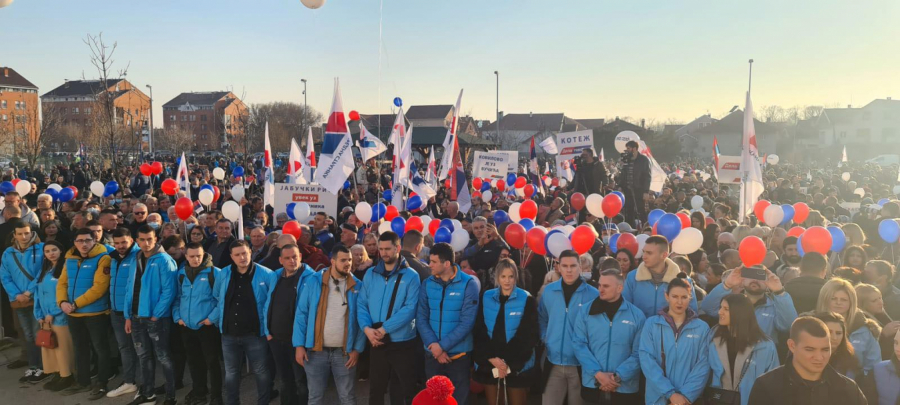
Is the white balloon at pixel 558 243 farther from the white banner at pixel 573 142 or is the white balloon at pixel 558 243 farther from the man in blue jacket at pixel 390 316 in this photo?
the white banner at pixel 573 142

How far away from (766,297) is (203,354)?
558cm

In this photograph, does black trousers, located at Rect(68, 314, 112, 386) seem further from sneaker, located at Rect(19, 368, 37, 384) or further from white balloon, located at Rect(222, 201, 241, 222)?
white balloon, located at Rect(222, 201, 241, 222)

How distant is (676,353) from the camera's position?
4.43 metres

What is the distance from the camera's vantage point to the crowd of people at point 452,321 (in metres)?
4.34

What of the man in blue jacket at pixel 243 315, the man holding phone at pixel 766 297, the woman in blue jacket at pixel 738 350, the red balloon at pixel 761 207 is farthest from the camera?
the red balloon at pixel 761 207

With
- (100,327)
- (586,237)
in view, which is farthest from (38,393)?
(586,237)

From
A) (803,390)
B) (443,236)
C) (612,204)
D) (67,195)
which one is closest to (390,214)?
(443,236)

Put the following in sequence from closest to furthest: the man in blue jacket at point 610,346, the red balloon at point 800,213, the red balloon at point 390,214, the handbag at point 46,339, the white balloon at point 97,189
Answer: the man in blue jacket at point 610,346 < the handbag at point 46,339 < the red balloon at point 800,213 < the red balloon at point 390,214 < the white balloon at point 97,189

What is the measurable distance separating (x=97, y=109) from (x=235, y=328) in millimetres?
18384

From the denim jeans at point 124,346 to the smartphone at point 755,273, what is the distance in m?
A: 6.44

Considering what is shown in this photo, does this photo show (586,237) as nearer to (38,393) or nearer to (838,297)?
(838,297)

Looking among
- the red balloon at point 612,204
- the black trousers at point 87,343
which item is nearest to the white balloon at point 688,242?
the red balloon at point 612,204

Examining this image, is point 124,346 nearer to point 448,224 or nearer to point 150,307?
point 150,307

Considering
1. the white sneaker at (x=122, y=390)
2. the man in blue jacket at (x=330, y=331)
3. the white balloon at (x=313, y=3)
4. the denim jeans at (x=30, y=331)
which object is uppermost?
the white balloon at (x=313, y=3)
